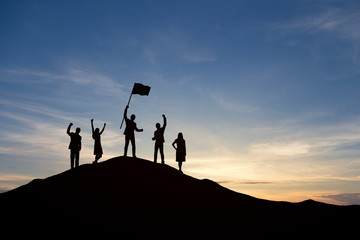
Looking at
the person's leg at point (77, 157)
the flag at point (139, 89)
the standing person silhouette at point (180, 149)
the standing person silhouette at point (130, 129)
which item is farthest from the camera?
the standing person silhouette at point (180, 149)

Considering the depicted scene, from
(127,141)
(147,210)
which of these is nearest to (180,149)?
(127,141)

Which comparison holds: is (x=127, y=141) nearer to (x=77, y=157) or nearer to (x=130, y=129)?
(x=130, y=129)

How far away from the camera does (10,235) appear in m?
11.4

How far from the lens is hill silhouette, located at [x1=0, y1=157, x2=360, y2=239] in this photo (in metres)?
12.2

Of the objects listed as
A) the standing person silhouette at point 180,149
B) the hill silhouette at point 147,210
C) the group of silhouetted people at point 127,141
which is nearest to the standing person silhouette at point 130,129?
the group of silhouetted people at point 127,141

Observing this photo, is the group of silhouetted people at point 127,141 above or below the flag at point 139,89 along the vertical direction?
below

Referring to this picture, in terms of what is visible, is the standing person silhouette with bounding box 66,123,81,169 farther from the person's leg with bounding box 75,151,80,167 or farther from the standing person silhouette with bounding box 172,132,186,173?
the standing person silhouette with bounding box 172,132,186,173

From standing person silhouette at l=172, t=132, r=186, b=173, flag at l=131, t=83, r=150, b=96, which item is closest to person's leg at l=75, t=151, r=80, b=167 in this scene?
flag at l=131, t=83, r=150, b=96

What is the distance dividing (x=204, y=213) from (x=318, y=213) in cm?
577

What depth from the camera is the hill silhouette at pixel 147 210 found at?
12.2 meters

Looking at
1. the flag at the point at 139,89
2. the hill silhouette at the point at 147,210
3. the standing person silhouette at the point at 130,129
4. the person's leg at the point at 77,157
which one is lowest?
the hill silhouette at the point at 147,210

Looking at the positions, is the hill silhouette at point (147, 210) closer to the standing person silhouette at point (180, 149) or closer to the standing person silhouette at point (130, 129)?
the standing person silhouette at point (180, 149)

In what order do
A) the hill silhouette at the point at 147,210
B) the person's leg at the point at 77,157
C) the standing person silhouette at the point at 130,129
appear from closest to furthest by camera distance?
1. the hill silhouette at the point at 147,210
2. the standing person silhouette at the point at 130,129
3. the person's leg at the point at 77,157

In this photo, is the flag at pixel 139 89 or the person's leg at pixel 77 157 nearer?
the person's leg at pixel 77 157
